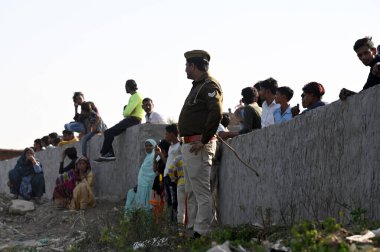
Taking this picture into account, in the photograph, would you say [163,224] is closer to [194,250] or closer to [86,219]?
[194,250]

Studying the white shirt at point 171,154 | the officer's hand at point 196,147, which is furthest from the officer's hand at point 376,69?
the white shirt at point 171,154

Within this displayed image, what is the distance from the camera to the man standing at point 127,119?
12.5 metres

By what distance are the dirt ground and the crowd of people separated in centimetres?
31

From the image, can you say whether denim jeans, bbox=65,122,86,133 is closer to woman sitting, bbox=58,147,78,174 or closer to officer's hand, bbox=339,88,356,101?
woman sitting, bbox=58,147,78,174

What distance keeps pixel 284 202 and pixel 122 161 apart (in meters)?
6.41

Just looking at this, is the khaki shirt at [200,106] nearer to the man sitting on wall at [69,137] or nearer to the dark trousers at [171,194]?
the dark trousers at [171,194]

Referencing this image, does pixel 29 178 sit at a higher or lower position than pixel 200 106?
higher

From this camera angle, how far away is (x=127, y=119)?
12.9 meters

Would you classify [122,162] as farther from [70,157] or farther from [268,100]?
[268,100]

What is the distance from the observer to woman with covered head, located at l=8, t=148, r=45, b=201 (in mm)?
15938

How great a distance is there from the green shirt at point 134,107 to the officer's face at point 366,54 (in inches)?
239

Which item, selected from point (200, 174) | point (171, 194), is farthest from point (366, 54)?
point (171, 194)

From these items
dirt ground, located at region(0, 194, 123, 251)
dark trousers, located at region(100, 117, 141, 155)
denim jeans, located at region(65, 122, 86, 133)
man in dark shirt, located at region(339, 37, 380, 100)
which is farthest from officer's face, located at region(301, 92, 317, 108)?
denim jeans, located at region(65, 122, 86, 133)

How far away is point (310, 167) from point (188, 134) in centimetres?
138
